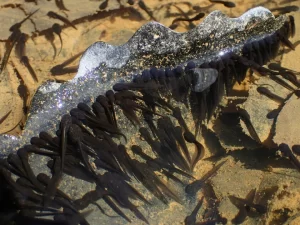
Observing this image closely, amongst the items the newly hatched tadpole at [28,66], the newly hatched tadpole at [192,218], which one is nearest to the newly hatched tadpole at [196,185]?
the newly hatched tadpole at [192,218]

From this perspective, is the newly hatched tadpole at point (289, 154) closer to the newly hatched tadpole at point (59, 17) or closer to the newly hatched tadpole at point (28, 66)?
the newly hatched tadpole at point (28, 66)

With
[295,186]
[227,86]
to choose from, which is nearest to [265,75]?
[227,86]

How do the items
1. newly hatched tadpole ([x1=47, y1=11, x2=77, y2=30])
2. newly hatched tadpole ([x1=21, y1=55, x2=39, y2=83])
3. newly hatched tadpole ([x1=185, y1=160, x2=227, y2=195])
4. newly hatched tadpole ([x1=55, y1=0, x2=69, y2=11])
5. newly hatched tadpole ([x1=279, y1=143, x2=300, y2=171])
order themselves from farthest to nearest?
newly hatched tadpole ([x1=55, y1=0, x2=69, y2=11]) → newly hatched tadpole ([x1=47, y1=11, x2=77, y2=30]) → newly hatched tadpole ([x1=21, y1=55, x2=39, y2=83]) → newly hatched tadpole ([x1=185, y1=160, x2=227, y2=195]) → newly hatched tadpole ([x1=279, y1=143, x2=300, y2=171])

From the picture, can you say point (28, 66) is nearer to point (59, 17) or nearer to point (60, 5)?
point (59, 17)

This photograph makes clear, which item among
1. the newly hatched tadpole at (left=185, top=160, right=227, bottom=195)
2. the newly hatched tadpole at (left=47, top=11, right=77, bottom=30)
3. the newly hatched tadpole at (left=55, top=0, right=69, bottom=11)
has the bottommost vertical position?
the newly hatched tadpole at (left=185, top=160, right=227, bottom=195)

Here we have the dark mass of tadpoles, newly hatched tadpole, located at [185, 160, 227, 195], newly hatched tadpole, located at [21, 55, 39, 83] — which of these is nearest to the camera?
the dark mass of tadpoles

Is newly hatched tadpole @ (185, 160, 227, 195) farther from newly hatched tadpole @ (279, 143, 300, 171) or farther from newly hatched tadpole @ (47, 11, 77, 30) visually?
newly hatched tadpole @ (47, 11, 77, 30)

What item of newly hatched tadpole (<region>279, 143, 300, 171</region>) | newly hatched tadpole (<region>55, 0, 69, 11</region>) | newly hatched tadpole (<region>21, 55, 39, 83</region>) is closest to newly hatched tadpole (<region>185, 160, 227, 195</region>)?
newly hatched tadpole (<region>279, 143, 300, 171</region>)

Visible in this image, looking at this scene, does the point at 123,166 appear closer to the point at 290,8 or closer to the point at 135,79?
the point at 135,79

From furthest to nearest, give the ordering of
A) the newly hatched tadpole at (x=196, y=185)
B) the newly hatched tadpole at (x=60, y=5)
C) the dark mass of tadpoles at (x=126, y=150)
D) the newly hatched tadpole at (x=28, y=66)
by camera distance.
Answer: the newly hatched tadpole at (x=60, y=5) < the newly hatched tadpole at (x=28, y=66) < the newly hatched tadpole at (x=196, y=185) < the dark mass of tadpoles at (x=126, y=150)
